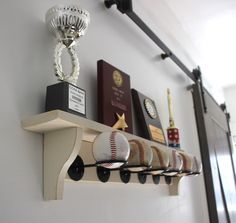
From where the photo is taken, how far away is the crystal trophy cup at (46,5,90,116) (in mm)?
666

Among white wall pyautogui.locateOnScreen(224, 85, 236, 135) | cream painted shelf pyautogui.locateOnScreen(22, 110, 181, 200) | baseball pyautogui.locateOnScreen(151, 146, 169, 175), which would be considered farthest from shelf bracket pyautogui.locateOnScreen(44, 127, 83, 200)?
white wall pyautogui.locateOnScreen(224, 85, 236, 135)

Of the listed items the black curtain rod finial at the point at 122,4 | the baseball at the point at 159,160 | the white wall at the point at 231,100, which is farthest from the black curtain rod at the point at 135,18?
the white wall at the point at 231,100

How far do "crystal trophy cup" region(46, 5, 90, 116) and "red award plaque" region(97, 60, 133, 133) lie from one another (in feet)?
0.53

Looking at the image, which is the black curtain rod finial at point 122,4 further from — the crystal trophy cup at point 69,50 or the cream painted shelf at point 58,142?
the cream painted shelf at point 58,142

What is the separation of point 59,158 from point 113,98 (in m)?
0.33

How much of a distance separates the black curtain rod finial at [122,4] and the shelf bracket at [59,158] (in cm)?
64

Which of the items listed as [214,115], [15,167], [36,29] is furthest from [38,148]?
[214,115]

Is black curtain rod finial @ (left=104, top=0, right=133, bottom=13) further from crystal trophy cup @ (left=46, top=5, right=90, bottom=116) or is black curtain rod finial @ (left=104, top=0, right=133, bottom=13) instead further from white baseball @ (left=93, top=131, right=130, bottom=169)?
white baseball @ (left=93, top=131, right=130, bottom=169)

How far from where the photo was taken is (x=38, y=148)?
2.24 feet

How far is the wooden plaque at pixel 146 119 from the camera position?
1094mm

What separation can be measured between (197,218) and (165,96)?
2.11 ft

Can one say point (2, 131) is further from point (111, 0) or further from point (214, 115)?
point (214, 115)

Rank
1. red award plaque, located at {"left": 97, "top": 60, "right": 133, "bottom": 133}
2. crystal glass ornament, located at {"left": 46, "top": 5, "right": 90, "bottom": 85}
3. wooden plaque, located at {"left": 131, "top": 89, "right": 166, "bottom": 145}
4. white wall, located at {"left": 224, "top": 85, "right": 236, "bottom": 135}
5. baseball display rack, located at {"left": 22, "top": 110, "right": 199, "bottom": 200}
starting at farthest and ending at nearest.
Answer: white wall, located at {"left": 224, "top": 85, "right": 236, "bottom": 135} < wooden plaque, located at {"left": 131, "top": 89, "right": 166, "bottom": 145} < red award plaque, located at {"left": 97, "top": 60, "right": 133, "bottom": 133} < crystal glass ornament, located at {"left": 46, "top": 5, "right": 90, "bottom": 85} < baseball display rack, located at {"left": 22, "top": 110, "right": 199, "bottom": 200}

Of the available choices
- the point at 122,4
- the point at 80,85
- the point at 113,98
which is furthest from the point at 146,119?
the point at 122,4
